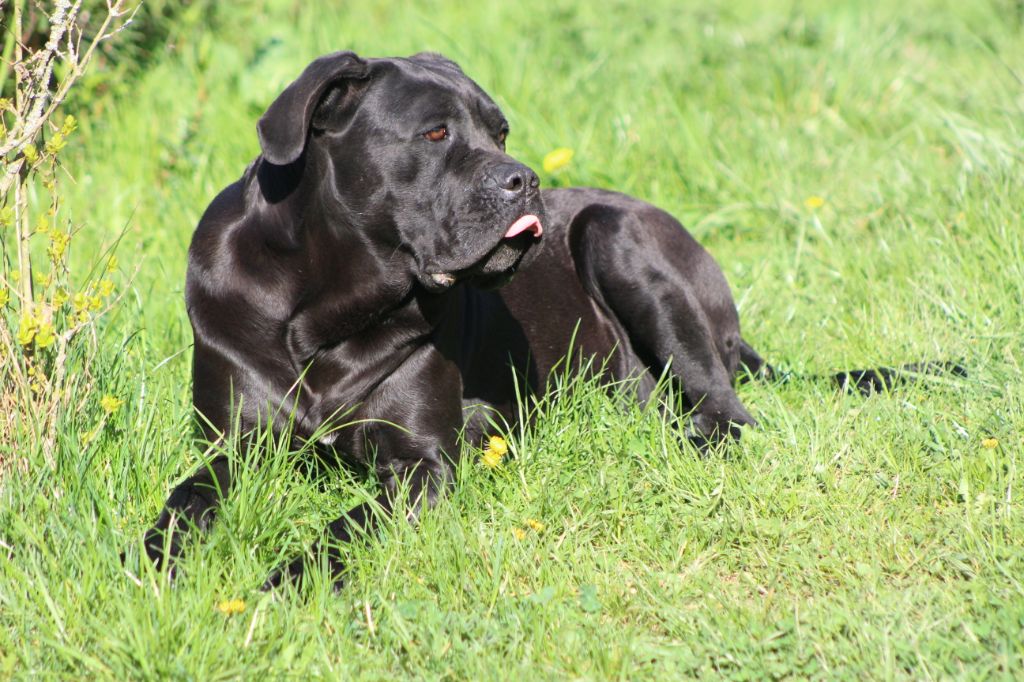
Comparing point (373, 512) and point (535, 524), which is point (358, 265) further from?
point (535, 524)

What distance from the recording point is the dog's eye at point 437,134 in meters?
2.94

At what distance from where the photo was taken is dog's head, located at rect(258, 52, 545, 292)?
9.50 feet

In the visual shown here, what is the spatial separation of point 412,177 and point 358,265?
279mm

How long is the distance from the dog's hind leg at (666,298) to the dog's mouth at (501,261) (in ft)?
2.97

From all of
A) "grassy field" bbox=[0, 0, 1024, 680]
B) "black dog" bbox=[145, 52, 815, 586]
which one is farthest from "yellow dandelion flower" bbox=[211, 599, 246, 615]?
"black dog" bbox=[145, 52, 815, 586]

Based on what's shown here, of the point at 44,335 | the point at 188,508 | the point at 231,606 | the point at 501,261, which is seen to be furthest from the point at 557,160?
the point at 231,606

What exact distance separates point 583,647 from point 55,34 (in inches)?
73.2

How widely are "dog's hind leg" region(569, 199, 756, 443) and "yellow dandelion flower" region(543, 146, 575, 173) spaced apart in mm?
1046

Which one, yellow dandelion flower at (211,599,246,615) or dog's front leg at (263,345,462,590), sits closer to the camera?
yellow dandelion flower at (211,599,246,615)

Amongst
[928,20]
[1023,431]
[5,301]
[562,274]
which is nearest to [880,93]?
[928,20]

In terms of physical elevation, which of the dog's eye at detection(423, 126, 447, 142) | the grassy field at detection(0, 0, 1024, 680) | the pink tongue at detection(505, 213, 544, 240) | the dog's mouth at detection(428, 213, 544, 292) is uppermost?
the dog's eye at detection(423, 126, 447, 142)

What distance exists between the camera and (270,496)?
278 cm

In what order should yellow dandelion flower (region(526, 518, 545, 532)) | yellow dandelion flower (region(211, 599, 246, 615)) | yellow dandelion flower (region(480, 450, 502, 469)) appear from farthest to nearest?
1. yellow dandelion flower (region(480, 450, 502, 469))
2. yellow dandelion flower (region(526, 518, 545, 532))
3. yellow dandelion flower (region(211, 599, 246, 615))

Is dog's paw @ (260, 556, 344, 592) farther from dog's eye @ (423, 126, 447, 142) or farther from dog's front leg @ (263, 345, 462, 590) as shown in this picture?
dog's eye @ (423, 126, 447, 142)
